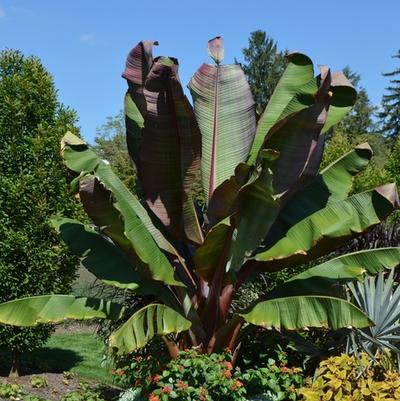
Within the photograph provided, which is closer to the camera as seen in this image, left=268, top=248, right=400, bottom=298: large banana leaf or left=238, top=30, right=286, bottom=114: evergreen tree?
left=268, top=248, right=400, bottom=298: large banana leaf

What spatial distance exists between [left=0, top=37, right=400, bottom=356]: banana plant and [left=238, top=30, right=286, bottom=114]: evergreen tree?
49791mm

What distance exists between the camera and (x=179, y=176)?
7.47 m

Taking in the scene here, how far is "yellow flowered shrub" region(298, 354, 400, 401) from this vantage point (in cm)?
677

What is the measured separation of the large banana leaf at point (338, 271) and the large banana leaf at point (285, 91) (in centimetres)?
153

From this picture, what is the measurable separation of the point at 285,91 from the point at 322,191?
1380 millimetres

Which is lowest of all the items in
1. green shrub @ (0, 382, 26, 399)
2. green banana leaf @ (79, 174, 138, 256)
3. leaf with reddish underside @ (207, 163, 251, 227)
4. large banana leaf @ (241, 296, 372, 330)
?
green shrub @ (0, 382, 26, 399)

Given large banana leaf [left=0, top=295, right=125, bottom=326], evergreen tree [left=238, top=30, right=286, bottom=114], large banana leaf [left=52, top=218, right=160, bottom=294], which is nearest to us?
large banana leaf [left=0, top=295, right=125, bottom=326]

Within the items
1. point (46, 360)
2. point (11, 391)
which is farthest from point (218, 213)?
point (46, 360)

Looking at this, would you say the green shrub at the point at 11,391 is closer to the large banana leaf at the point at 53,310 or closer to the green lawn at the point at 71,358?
the large banana leaf at the point at 53,310

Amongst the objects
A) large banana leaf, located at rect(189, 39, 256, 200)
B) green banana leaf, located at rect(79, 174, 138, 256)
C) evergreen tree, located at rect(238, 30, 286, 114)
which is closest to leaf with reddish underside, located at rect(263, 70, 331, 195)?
large banana leaf, located at rect(189, 39, 256, 200)

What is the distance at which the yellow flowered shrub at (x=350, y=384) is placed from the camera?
6.77 m

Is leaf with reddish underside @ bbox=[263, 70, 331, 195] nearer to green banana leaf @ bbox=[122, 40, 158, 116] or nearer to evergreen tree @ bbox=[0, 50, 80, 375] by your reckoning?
green banana leaf @ bbox=[122, 40, 158, 116]

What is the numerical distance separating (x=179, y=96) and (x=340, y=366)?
338 cm

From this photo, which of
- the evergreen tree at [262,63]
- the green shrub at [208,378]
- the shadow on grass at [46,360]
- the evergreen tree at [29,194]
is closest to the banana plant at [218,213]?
the green shrub at [208,378]
